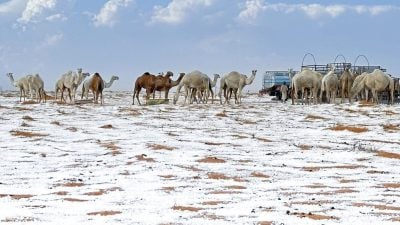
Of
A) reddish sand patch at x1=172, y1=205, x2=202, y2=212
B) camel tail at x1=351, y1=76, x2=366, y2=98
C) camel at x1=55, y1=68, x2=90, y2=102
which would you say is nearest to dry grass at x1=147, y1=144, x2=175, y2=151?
reddish sand patch at x1=172, y1=205, x2=202, y2=212

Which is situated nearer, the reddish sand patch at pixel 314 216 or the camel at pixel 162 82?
the reddish sand patch at pixel 314 216

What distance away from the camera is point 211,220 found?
21.8ft

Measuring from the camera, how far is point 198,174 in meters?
10.1

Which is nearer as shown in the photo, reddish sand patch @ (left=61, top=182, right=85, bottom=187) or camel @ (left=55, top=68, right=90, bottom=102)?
reddish sand patch @ (left=61, top=182, right=85, bottom=187)

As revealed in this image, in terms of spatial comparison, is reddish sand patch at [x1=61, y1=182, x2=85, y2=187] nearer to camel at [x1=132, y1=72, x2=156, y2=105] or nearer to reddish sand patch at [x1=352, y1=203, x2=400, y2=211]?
reddish sand patch at [x1=352, y1=203, x2=400, y2=211]

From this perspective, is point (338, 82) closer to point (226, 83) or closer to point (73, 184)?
point (226, 83)

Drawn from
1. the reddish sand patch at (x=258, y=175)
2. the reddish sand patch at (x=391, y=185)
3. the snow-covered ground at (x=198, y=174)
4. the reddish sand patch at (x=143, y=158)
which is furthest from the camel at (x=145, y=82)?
the reddish sand patch at (x=391, y=185)

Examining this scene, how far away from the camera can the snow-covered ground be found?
23.1ft

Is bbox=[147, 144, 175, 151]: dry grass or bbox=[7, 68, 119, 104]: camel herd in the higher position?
bbox=[7, 68, 119, 104]: camel herd

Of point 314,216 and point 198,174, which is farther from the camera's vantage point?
point 198,174

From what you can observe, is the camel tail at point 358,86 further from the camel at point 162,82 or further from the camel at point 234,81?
the camel at point 162,82

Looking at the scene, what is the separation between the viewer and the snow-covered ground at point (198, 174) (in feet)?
23.1

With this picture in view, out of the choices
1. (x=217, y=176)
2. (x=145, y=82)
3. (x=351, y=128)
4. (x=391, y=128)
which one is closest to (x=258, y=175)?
(x=217, y=176)

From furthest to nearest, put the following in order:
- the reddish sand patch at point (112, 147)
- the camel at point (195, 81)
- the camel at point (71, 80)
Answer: the camel at point (71, 80), the camel at point (195, 81), the reddish sand patch at point (112, 147)
